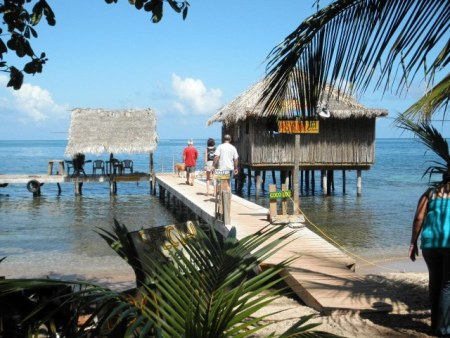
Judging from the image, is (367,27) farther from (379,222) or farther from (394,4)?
(379,222)

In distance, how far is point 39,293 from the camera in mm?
2617

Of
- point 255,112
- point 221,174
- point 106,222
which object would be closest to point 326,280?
point 221,174

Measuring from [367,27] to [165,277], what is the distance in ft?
6.48

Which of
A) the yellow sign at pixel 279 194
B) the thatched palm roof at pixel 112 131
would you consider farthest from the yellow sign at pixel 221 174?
the thatched palm roof at pixel 112 131

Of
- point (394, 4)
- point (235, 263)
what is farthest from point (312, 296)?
point (235, 263)

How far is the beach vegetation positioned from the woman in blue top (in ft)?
8.56

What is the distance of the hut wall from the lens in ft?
67.6

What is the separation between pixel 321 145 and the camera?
69.3 ft

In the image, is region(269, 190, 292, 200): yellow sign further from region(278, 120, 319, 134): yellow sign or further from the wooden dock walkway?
region(278, 120, 319, 134): yellow sign

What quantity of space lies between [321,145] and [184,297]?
1966 cm

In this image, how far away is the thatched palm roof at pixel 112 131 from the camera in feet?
80.8

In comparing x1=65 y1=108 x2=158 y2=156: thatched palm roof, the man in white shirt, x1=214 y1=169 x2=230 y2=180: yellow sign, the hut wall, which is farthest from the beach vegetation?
x1=65 y1=108 x2=158 y2=156: thatched palm roof

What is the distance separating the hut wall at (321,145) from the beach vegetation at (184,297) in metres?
18.2

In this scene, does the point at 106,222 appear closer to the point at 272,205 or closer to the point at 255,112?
the point at 255,112
